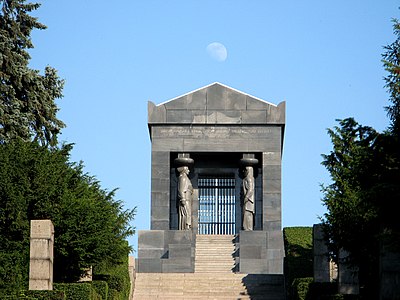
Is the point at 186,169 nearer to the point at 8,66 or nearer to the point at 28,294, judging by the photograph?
the point at 8,66

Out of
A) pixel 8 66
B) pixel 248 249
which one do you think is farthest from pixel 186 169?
pixel 8 66

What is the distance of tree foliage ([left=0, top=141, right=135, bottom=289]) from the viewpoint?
3788cm

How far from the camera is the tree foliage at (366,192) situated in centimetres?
2741

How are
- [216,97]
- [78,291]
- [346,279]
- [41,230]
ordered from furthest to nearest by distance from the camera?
1. [216,97]
2. [346,279]
3. [78,291]
4. [41,230]

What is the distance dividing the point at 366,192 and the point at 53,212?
1364 cm

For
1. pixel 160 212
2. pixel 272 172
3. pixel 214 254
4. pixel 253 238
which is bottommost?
pixel 214 254

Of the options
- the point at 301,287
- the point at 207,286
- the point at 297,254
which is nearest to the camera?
the point at 301,287

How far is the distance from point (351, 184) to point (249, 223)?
14571 mm

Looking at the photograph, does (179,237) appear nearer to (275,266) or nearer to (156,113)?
(275,266)

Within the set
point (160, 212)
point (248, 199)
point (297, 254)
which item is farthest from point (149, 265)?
point (297, 254)

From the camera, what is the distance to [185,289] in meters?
43.6

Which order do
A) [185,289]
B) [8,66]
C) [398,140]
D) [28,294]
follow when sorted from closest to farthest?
[398,140], [28,294], [185,289], [8,66]

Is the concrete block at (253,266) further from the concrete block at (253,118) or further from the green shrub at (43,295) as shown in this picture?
the green shrub at (43,295)

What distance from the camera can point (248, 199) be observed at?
175ft
